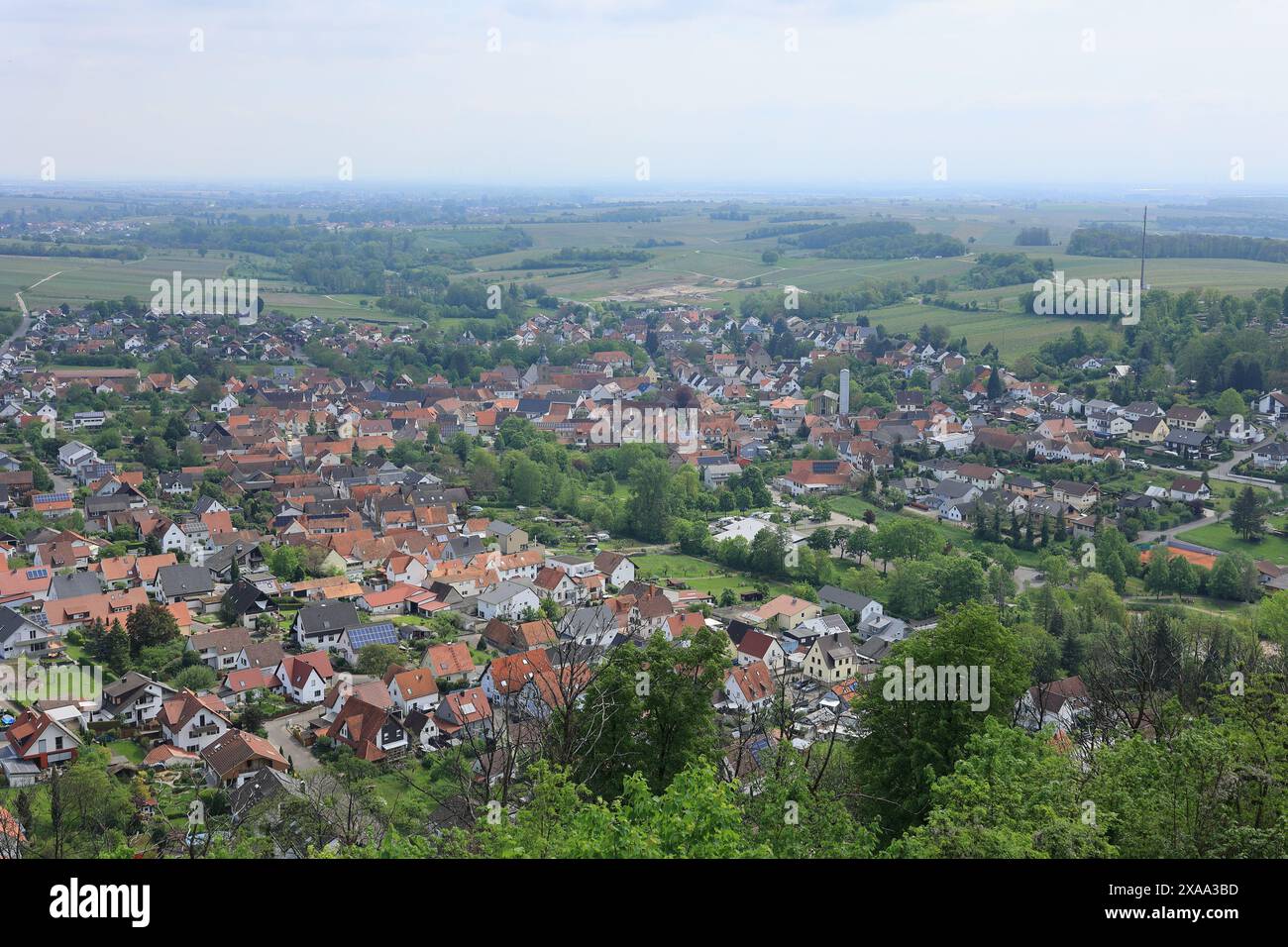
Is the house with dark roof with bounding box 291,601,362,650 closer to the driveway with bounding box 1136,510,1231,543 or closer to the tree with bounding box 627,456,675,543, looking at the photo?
the tree with bounding box 627,456,675,543

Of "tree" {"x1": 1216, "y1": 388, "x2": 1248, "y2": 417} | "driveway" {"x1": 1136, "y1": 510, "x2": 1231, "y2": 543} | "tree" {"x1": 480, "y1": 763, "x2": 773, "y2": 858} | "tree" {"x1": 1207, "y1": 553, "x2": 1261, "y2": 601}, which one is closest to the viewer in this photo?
"tree" {"x1": 480, "y1": 763, "x2": 773, "y2": 858}

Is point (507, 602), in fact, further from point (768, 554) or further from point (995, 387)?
point (995, 387)

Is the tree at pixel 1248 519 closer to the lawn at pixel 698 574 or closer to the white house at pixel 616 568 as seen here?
the lawn at pixel 698 574

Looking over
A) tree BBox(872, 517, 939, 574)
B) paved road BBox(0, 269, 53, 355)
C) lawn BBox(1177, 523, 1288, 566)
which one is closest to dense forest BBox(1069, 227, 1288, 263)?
lawn BBox(1177, 523, 1288, 566)

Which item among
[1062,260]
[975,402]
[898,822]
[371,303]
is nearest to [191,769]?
[898,822]

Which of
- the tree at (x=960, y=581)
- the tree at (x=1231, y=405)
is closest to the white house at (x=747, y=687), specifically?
the tree at (x=960, y=581)
